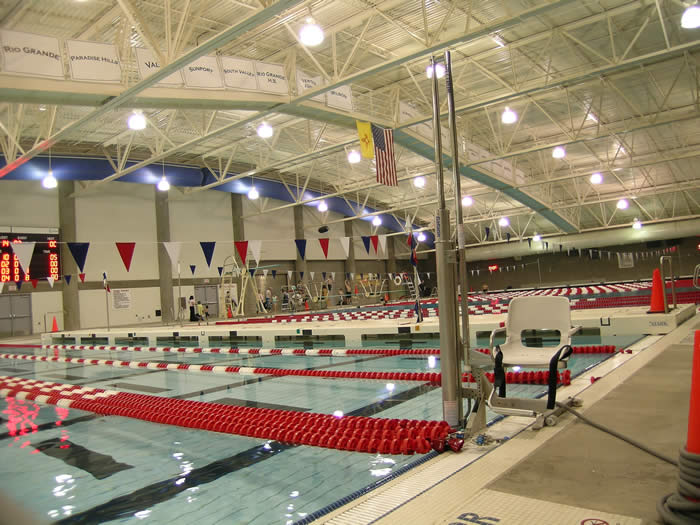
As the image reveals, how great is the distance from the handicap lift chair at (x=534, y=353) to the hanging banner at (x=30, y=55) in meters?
8.84

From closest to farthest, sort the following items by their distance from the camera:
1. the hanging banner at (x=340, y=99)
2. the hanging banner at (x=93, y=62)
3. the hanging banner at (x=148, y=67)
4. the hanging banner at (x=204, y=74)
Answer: the hanging banner at (x=93, y=62) < the hanging banner at (x=148, y=67) < the hanging banner at (x=204, y=74) < the hanging banner at (x=340, y=99)

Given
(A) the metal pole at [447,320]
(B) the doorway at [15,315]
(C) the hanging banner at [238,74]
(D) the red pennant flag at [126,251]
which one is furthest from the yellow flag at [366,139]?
(B) the doorway at [15,315]

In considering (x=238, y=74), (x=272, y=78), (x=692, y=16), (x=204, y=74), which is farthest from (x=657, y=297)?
(x=204, y=74)

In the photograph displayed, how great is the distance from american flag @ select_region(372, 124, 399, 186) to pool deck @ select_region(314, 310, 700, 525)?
28.8 feet

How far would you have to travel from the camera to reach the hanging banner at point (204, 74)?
393 inches

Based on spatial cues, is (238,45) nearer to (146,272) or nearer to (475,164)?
(475,164)

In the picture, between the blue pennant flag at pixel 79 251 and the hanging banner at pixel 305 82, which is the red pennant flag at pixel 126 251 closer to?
the blue pennant flag at pixel 79 251

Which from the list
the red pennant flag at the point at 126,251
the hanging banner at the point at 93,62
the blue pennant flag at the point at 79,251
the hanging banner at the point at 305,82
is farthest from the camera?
the red pennant flag at the point at 126,251

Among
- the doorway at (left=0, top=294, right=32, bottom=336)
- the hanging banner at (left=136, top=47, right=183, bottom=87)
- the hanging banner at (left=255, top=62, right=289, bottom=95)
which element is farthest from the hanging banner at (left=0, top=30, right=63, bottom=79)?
the doorway at (left=0, top=294, right=32, bottom=336)

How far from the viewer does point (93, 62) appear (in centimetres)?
904

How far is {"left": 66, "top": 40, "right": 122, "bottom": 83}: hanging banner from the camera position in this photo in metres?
8.87

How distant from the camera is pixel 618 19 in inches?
453

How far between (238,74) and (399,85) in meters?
5.38

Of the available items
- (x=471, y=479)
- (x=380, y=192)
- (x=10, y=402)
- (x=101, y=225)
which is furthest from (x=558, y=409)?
(x=380, y=192)
